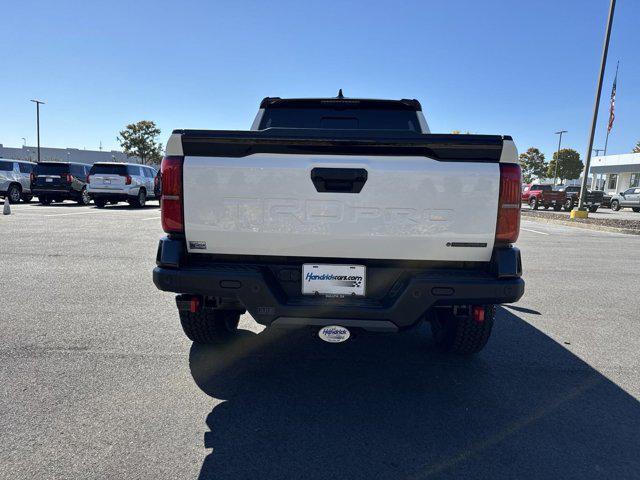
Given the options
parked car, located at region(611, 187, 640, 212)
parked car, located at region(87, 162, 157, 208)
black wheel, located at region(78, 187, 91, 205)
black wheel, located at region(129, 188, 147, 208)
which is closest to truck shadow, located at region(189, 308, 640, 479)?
parked car, located at region(87, 162, 157, 208)

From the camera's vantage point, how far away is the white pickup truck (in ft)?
7.87

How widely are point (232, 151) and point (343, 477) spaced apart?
5.98 feet

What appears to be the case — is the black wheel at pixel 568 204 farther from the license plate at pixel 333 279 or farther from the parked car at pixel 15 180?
the parked car at pixel 15 180

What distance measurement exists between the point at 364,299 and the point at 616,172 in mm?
57420

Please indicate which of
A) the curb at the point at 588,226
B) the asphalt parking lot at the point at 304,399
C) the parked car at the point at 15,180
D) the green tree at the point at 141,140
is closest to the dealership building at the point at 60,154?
the green tree at the point at 141,140

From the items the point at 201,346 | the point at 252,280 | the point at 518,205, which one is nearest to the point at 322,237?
the point at 252,280

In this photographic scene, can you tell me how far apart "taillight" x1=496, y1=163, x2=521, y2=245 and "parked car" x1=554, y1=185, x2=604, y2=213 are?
27311 mm

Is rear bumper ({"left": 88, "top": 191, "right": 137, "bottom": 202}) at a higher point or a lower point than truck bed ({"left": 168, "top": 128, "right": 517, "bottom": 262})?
lower

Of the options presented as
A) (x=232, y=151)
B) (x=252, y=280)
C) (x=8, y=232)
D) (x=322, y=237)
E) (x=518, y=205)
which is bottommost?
(x=8, y=232)

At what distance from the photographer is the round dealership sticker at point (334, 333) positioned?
251 centimetres

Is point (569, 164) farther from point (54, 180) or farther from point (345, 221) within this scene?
point (345, 221)

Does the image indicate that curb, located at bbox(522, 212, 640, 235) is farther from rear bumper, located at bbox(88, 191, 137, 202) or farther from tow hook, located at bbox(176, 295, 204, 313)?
rear bumper, located at bbox(88, 191, 137, 202)

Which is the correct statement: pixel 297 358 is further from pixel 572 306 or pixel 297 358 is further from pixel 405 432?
pixel 572 306

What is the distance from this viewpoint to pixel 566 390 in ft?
9.56
